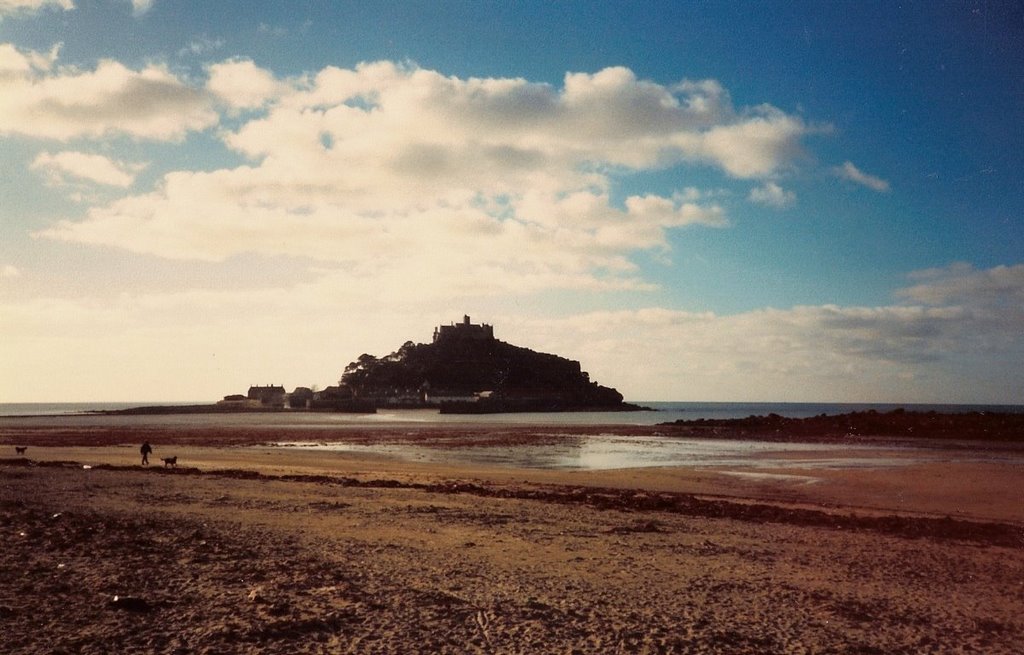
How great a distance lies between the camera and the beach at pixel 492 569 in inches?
281

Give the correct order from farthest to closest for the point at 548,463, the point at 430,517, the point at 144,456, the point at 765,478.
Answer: the point at 548,463 → the point at 144,456 → the point at 765,478 → the point at 430,517

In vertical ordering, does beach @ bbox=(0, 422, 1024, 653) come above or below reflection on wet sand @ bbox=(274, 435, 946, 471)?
above

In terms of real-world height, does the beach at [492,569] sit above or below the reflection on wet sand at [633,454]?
above

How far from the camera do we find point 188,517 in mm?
13617

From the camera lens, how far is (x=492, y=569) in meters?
9.93

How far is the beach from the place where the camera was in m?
7.15

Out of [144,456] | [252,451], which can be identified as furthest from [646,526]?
[252,451]

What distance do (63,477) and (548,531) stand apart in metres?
17.1

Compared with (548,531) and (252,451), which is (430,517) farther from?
(252,451)

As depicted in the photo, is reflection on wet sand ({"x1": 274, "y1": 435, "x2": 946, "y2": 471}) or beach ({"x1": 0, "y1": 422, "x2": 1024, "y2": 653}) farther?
reflection on wet sand ({"x1": 274, "y1": 435, "x2": 946, "y2": 471})

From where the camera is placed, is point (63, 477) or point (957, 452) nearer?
point (63, 477)

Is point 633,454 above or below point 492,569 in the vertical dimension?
below

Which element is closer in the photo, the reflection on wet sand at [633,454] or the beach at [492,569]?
the beach at [492,569]

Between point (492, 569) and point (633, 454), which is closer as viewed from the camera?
point (492, 569)
